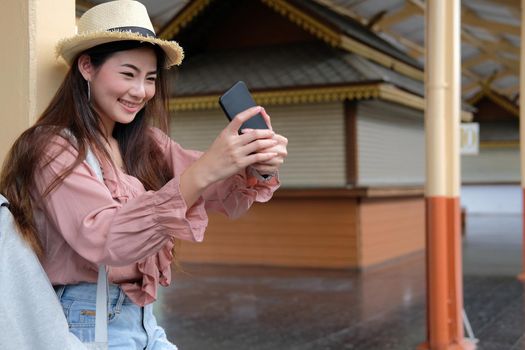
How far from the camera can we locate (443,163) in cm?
577

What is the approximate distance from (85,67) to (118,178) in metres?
0.30

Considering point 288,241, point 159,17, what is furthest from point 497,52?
point 288,241

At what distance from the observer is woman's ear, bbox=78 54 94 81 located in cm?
177

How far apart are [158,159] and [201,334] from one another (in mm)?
4757

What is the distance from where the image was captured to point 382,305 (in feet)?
26.3

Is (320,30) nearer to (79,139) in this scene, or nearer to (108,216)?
(79,139)

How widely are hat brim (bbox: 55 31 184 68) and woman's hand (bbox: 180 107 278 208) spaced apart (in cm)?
38

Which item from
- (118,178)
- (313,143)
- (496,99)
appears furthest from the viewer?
(496,99)

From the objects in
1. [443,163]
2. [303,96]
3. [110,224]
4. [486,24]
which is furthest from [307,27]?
[110,224]

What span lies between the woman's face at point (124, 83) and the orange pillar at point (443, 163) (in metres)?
4.31

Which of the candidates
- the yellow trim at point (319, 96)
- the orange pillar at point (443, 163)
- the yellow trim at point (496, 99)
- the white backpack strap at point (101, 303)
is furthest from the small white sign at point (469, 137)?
the yellow trim at point (496, 99)

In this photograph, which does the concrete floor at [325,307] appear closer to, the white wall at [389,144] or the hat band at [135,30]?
the white wall at [389,144]

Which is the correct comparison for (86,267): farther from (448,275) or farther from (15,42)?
(448,275)

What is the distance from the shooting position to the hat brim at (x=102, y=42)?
1673 millimetres
